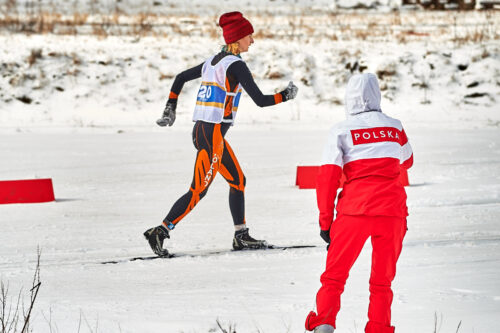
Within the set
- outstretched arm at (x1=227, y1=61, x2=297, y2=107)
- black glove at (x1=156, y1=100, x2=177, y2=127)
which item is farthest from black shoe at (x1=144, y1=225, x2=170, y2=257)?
outstretched arm at (x1=227, y1=61, x2=297, y2=107)

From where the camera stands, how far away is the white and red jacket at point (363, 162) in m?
3.93

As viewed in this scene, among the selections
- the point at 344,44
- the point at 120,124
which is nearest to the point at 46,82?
the point at 120,124

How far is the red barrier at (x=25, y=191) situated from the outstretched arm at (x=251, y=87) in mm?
3955

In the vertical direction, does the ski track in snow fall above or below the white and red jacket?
below

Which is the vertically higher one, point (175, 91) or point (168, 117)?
point (175, 91)

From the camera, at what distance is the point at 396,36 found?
77.0ft

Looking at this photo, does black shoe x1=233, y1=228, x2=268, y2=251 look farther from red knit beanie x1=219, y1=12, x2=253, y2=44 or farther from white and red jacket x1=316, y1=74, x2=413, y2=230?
white and red jacket x1=316, y1=74, x2=413, y2=230

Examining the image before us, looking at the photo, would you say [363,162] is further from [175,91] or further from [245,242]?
[175,91]

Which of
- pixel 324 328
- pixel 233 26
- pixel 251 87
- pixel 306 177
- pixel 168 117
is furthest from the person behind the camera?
pixel 306 177

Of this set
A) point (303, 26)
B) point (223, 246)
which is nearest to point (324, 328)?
point (223, 246)

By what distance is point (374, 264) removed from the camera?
13.1 feet

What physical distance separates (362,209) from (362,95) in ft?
1.82

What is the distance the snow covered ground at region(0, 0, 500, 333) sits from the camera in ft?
16.7

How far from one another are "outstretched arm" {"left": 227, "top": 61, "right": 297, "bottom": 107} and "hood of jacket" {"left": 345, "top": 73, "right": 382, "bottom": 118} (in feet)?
6.40
